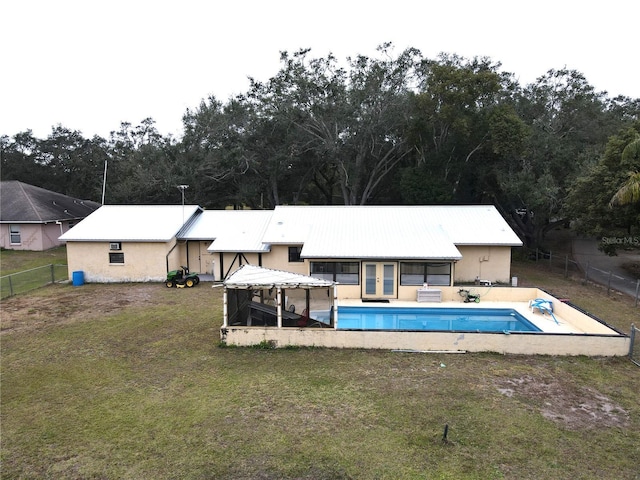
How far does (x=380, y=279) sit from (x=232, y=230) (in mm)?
9572

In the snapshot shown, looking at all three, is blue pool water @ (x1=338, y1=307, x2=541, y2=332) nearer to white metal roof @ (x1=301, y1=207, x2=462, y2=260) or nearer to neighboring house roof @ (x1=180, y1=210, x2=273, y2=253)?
white metal roof @ (x1=301, y1=207, x2=462, y2=260)

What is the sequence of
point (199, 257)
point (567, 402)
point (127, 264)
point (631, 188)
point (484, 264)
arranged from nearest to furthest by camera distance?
1. point (567, 402)
2. point (631, 188)
3. point (484, 264)
4. point (127, 264)
5. point (199, 257)

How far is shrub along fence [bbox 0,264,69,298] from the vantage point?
1909cm

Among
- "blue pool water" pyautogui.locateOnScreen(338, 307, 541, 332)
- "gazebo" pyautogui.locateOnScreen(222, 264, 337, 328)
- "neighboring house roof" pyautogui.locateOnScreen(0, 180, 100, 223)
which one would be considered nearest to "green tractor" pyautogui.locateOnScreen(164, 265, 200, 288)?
"gazebo" pyautogui.locateOnScreen(222, 264, 337, 328)

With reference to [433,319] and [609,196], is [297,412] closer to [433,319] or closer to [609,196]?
[433,319]

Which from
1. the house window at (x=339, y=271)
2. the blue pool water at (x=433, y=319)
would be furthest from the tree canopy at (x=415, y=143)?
the house window at (x=339, y=271)

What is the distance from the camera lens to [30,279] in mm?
21297

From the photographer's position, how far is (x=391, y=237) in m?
19.9

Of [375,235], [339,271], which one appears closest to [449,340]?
[339,271]

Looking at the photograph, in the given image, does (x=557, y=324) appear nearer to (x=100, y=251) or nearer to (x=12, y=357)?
(x=12, y=357)

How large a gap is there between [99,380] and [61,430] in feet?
7.49

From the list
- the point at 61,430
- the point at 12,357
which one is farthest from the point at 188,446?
the point at 12,357

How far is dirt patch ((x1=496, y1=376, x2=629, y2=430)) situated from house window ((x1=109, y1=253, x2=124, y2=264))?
18.9 m

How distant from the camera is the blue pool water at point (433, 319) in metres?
15.5
